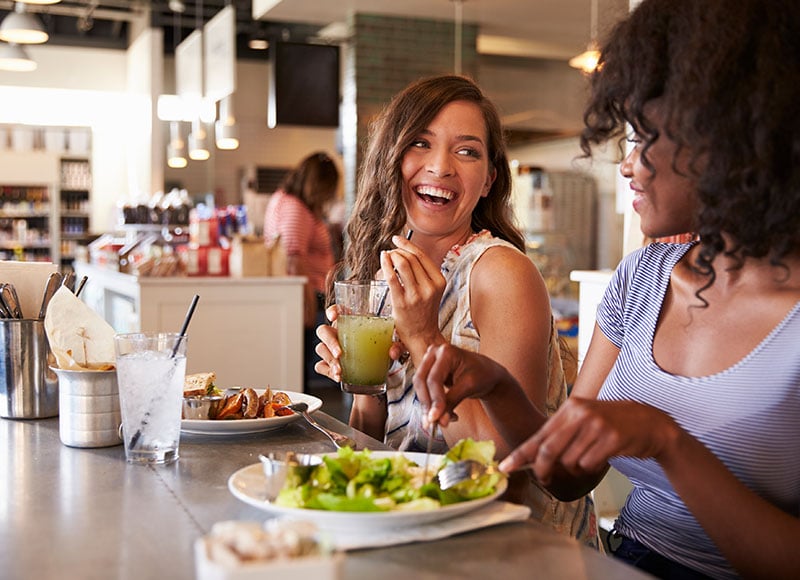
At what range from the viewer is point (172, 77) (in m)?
13.7

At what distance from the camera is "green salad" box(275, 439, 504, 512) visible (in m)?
1.06

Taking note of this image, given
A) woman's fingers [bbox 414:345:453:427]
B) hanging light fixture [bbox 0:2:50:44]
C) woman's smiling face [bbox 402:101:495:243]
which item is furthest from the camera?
hanging light fixture [bbox 0:2:50:44]

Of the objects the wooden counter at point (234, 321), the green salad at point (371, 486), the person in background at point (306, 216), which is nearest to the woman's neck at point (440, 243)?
the green salad at point (371, 486)

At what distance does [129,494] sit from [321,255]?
5.21 metres

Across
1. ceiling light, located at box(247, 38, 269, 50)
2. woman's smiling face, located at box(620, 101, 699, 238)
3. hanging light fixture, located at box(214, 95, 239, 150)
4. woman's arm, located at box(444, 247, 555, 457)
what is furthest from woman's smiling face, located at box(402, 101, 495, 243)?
ceiling light, located at box(247, 38, 269, 50)

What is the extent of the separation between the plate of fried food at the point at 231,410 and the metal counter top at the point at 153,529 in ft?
0.16

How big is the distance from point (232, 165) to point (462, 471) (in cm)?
1361

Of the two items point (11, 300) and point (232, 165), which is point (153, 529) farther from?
point (232, 165)

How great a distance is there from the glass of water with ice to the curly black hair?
31.9 inches

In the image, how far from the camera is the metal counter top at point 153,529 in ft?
3.19

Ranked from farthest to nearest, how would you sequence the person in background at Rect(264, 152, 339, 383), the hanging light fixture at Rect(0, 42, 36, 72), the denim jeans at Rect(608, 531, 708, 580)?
1. the hanging light fixture at Rect(0, 42, 36, 72)
2. the person in background at Rect(264, 152, 339, 383)
3. the denim jeans at Rect(608, 531, 708, 580)

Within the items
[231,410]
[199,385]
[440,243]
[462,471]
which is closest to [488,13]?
[440,243]

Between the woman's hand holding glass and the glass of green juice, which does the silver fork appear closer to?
the glass of green juice

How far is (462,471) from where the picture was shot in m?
1.12
